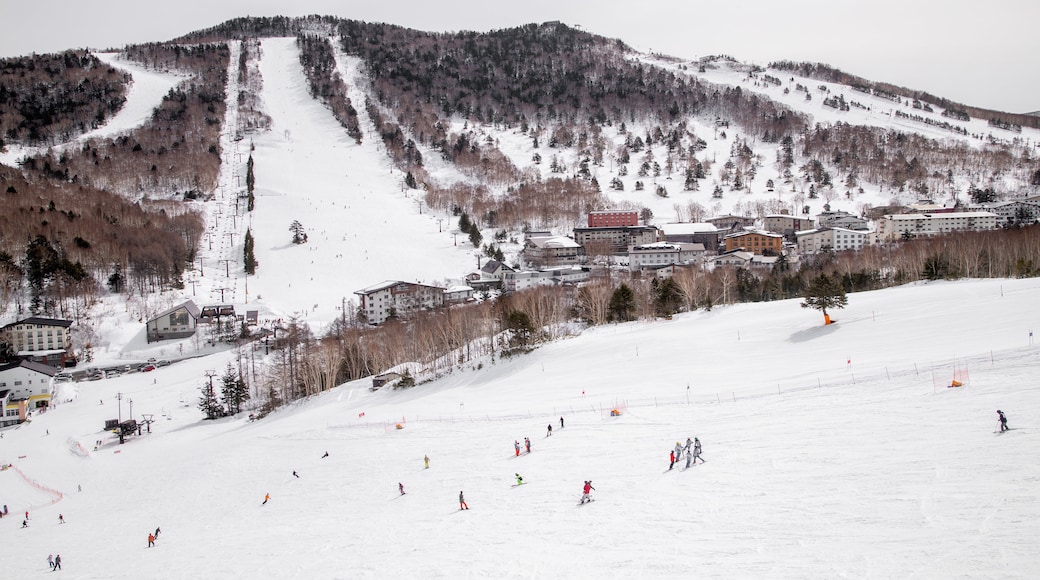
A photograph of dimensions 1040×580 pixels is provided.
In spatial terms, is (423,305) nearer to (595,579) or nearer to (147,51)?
(595,579)

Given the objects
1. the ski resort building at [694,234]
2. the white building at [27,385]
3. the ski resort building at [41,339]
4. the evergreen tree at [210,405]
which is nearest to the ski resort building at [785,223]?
the ski resort building at [694,234]

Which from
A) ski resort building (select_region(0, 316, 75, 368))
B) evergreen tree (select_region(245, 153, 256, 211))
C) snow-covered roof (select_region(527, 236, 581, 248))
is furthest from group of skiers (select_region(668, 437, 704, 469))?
evergreen tree (select_region(245, 153, 256, 211))

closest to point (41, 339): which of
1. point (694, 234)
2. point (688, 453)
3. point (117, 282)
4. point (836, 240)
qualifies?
point (117, 282)

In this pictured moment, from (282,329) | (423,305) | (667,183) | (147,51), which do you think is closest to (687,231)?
(667,183)

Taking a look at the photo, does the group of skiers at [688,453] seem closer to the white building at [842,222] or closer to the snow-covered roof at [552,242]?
the snow-covered roof at [552,242]

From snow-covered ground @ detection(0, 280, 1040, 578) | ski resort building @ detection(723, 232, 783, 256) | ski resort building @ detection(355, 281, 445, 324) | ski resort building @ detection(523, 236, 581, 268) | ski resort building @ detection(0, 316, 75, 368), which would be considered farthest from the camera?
ski resort building @ detection(723, 232, 783, 256)

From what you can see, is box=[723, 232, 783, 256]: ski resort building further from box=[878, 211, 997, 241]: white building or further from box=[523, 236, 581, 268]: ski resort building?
box=[523, 236, 581, 268]: ski resort building
